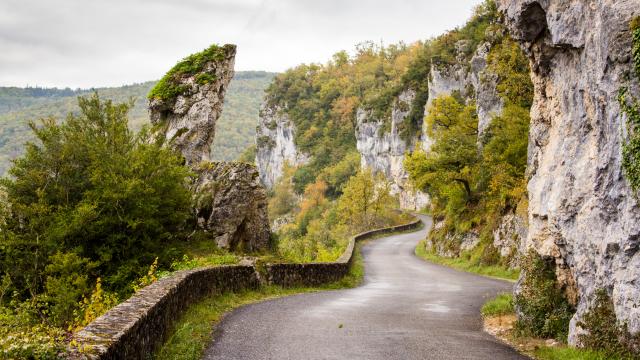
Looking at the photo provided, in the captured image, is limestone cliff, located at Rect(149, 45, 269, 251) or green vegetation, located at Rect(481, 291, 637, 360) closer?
green vegetation, located at Rect(481, 291, 637, 360)

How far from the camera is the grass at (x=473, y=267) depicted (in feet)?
90.7

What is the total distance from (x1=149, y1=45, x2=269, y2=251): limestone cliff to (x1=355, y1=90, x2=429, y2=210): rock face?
49439mm

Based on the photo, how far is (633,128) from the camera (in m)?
8.66

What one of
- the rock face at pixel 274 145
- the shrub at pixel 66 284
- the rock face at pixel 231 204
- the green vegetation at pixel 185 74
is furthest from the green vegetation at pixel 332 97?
the shrub at pixel 66 284

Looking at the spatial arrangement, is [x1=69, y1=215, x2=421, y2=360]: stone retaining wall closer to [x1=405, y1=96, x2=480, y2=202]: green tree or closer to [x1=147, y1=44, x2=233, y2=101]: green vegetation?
[x1=147, y1=44, x2=233, y2=101]: green vegetation

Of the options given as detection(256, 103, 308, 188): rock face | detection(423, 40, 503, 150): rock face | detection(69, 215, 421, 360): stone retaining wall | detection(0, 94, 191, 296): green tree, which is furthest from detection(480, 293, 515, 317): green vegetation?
detection(256, 103, 308, 188): rock face

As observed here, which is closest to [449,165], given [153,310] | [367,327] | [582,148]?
[367,327]

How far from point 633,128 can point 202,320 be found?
8.98m

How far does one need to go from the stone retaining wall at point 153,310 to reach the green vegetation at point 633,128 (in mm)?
7673

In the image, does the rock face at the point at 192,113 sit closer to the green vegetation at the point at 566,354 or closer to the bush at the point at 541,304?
the bush at the point at 541,304

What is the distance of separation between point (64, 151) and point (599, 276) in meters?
22.3

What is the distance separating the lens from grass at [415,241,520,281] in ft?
90.7

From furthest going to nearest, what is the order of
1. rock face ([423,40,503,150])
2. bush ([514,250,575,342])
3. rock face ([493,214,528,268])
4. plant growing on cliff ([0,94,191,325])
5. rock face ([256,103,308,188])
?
rock face ([256,103,308,188]) < rock face ([423,40,503,150]) < rock face ([493,214,528,268]) < plant growing on cliff ([0,94,191,325]) < bush ([514,250,575,342])

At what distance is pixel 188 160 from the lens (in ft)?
107
